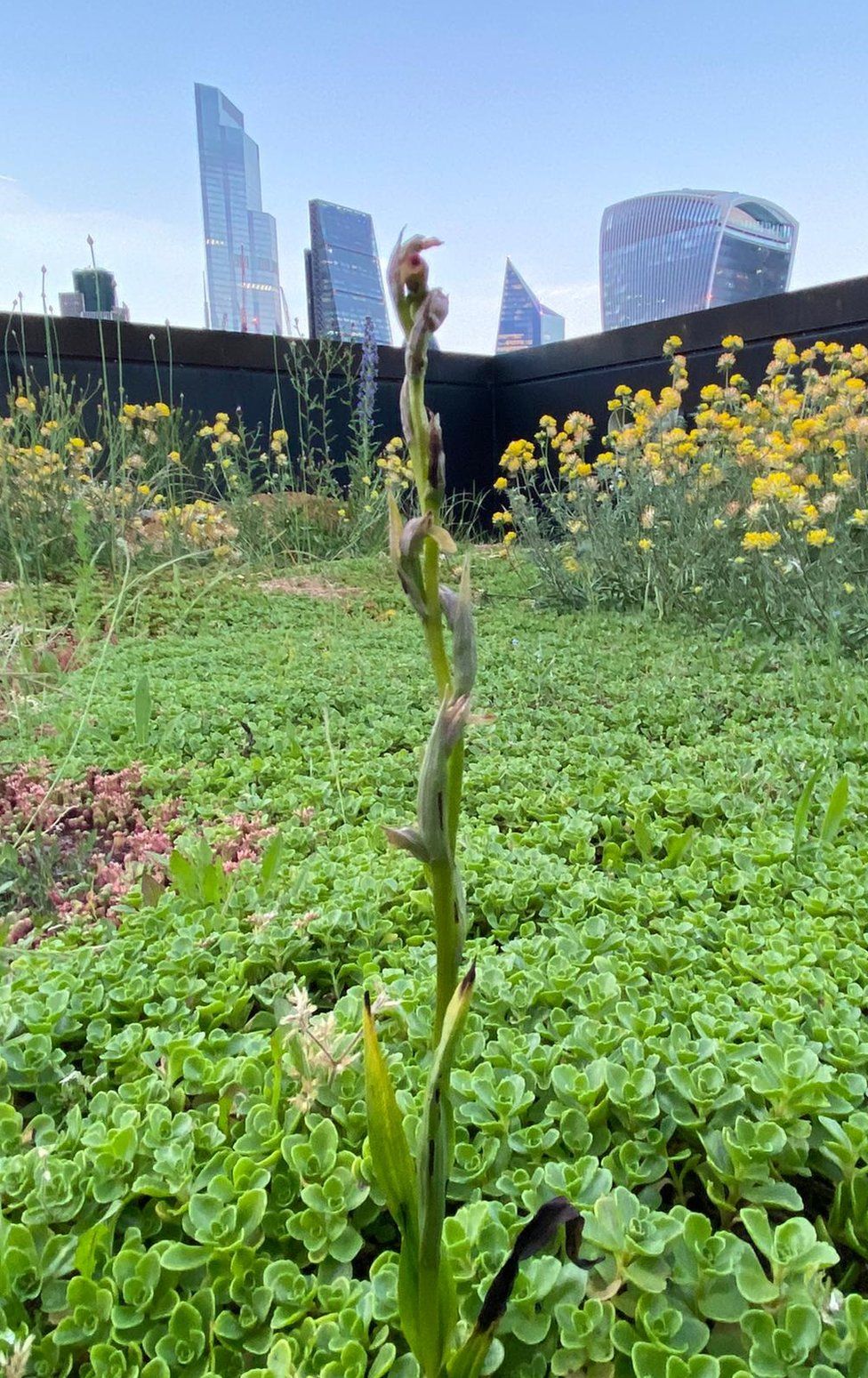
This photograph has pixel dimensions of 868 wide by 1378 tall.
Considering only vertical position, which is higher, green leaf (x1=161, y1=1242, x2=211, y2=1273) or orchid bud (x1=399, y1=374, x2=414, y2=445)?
orchid bud (x1=399, y1=374, x2=414, y2=445)

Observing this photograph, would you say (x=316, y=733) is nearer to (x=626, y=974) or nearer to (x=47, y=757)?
(x=47, y=757)

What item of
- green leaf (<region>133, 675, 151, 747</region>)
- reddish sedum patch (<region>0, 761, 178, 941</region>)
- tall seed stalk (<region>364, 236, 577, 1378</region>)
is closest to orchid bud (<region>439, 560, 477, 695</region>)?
tall seed stalk (<region>364, 236, 577, 1378</region>)

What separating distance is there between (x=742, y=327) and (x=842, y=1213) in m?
7.43

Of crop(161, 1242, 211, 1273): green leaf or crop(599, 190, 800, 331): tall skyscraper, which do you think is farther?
crop(599, 190, 800, 331): tall skyscraper

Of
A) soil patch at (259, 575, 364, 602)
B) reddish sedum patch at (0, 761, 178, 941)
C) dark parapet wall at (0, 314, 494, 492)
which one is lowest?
reddish sedum patch at (0, 761, 178, 941)

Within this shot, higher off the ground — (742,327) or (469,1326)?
(742,327)

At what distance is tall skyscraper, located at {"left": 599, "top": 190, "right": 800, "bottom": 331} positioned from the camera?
8406 millimetres

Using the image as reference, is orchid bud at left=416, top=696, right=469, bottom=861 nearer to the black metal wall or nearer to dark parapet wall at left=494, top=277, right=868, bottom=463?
the black metal wall

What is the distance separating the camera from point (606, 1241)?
80 centimetres

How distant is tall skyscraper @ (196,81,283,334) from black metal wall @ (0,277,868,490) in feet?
1.06

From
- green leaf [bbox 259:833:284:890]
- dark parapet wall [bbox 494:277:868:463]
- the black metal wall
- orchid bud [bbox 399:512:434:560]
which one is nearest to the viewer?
orchid bud [bbox 399:512:434:560]

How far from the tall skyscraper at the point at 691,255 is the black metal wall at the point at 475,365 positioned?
27 cm

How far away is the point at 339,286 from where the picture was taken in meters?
8.48

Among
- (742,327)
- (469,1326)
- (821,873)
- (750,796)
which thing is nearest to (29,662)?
(750,796)
